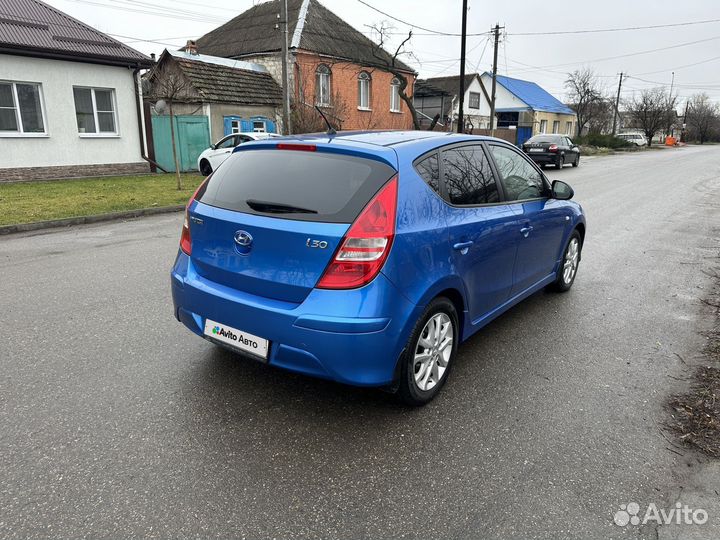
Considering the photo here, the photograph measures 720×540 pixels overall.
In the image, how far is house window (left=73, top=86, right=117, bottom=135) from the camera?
56.9 feet

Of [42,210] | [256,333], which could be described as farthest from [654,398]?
[42,210]

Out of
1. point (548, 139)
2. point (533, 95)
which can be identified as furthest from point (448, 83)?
point (548, 139)

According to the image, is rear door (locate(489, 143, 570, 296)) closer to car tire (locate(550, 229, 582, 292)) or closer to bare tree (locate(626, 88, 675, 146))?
car tire (locate(550, 229, 582, 292))

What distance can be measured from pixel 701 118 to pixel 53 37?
10624cm

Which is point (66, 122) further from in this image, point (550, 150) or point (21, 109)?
point (550, 150)

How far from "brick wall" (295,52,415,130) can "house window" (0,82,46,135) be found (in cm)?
1255

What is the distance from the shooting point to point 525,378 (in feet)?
12.4

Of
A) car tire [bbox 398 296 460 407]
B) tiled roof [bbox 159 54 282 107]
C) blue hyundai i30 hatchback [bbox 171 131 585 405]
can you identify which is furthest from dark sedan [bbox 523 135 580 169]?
car tire [bbox 398 296 460 407]

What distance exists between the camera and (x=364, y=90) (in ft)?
102

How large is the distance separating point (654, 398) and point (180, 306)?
3.27 metres

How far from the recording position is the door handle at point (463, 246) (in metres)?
3.34

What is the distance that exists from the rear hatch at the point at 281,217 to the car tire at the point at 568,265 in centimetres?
315

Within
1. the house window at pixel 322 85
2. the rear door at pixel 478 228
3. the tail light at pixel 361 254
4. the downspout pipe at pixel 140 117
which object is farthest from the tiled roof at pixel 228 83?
the tail light at pixel 361 254

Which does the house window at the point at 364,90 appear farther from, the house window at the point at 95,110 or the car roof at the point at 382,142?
the car roof at the point at 382,142
